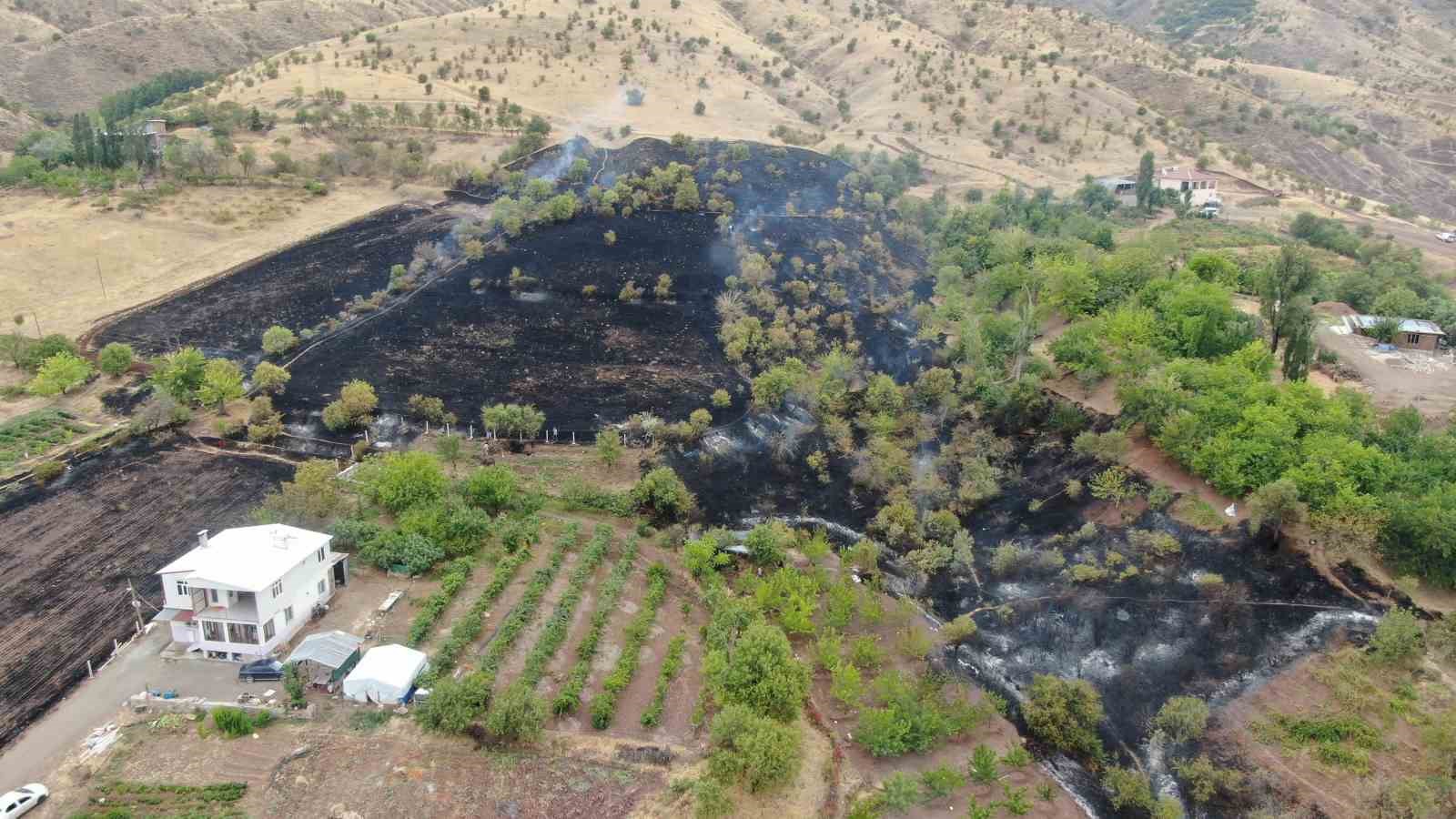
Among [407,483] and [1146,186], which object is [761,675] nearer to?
[407,483]

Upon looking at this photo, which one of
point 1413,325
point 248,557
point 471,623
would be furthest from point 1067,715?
point 1413,325

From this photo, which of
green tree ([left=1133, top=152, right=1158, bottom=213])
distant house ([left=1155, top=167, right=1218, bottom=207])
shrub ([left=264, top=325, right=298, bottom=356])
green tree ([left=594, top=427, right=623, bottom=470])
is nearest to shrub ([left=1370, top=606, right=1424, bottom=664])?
green tree ([left=594, top=427, right=623, bottom=470])

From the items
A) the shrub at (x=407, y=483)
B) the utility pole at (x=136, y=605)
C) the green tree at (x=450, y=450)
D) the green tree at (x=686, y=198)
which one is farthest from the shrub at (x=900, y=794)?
the green tree at (x=686, y=198)

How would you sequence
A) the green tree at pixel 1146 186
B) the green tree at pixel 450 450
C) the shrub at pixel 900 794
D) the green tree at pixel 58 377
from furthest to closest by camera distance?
the green tree at pixel 1146 186, the green tree at pixel 58 377, the green tree at pixel 450 450, the shrub at pixel 900 794

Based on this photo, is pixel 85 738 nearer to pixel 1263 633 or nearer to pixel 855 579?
pixel 855 579

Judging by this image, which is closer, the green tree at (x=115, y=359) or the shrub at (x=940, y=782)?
the shrub at (x=940, y=782)

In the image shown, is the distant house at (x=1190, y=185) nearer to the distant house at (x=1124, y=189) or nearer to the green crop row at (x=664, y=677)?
the distant house at (x=1124, y=189)
